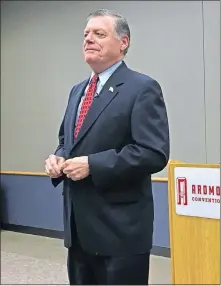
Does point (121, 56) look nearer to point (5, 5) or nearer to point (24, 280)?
point (24, 280)

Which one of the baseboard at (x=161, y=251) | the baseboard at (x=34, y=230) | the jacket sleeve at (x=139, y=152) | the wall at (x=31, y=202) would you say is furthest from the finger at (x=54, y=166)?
the baseboard at (x=34, y=230)

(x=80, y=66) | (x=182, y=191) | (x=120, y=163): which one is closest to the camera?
(x=120, y=163)

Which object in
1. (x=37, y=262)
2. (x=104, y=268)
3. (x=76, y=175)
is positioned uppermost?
(x=76, y=175)

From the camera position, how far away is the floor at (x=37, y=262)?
3.22 m

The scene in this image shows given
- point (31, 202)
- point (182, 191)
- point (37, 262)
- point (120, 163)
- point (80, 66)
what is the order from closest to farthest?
point (120, 163) < point (182, 191) < point (37, 262) < point (80, 66) < point (31, 202)

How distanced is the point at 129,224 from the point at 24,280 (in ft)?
7.05

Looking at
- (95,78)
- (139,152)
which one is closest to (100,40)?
(95,78)

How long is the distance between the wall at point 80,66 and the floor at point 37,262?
0.81m

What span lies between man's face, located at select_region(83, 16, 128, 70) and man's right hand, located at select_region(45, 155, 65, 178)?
311 mm

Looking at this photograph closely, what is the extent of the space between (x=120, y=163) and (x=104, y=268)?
1.07 ft

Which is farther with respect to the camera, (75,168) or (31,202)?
(31,202)

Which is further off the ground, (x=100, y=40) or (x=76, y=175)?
(x=100, y=40)

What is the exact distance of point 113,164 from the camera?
4.12ft

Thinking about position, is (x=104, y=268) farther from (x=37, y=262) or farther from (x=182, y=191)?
(x=37, y=262)
